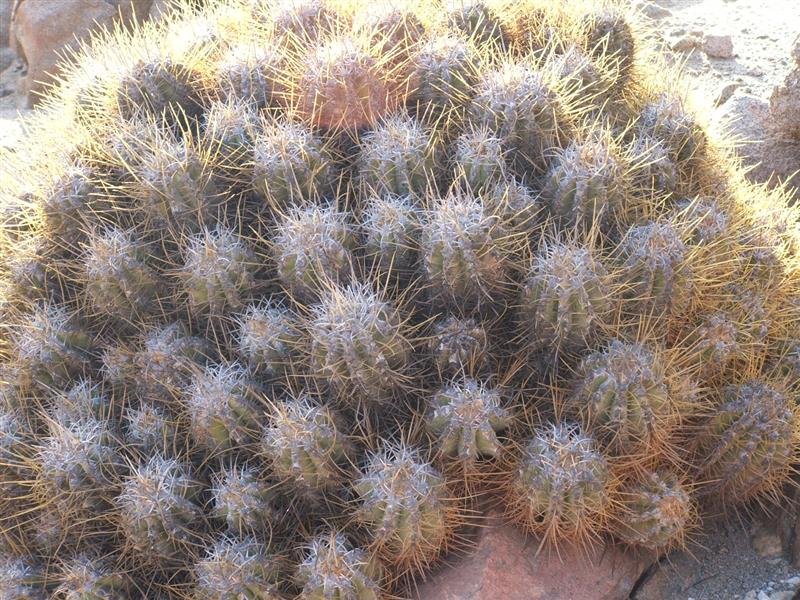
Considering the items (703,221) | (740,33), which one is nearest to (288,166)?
(703,221)

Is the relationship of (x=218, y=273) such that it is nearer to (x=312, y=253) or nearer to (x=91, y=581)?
(x=312, y=253)

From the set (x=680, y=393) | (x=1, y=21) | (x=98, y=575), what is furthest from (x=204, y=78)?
(x=1, y=21)

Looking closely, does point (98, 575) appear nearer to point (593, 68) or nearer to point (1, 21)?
point (593, 68)

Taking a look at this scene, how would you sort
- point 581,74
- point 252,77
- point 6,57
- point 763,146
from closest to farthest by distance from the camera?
point 252,77 → point 581,74 → point 763,146 → point 6,57

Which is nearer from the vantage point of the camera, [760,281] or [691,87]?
[760,281]

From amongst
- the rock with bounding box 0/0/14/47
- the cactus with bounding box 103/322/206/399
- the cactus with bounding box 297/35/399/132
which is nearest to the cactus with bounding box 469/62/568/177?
the cactus with bounding box 297/35/399/132

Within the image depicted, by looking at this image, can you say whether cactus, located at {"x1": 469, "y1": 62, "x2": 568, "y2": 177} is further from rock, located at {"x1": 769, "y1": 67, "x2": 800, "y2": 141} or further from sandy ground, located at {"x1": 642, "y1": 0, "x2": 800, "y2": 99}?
sandy ground, located at {"x1": 642, "y1": 0, "x2": 800, "y2": 99}
